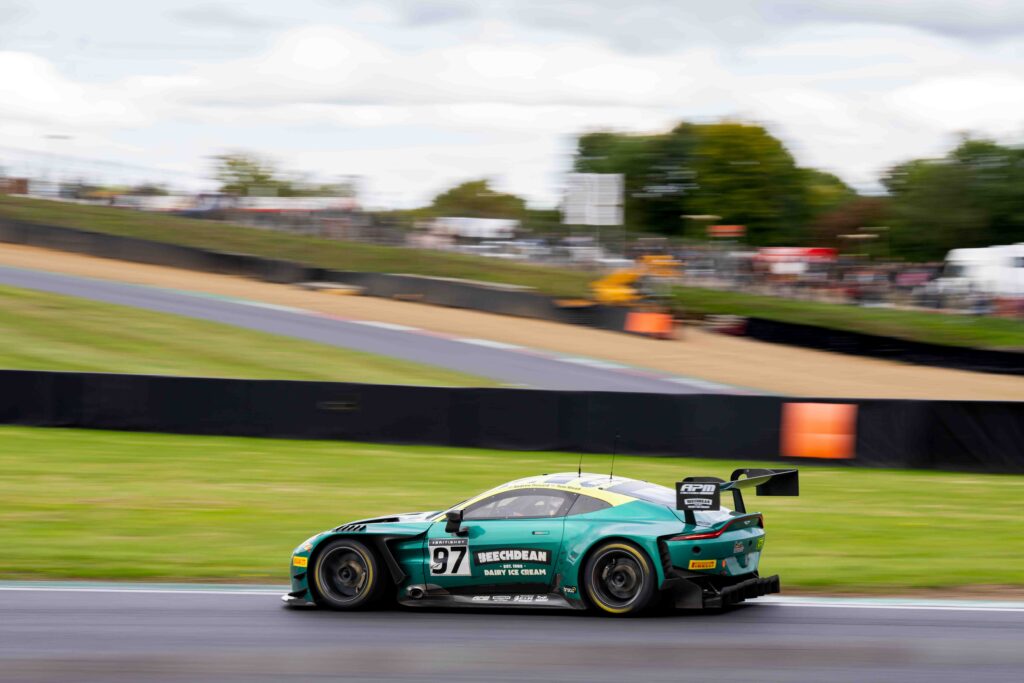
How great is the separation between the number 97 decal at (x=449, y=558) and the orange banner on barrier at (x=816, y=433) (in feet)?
26.3

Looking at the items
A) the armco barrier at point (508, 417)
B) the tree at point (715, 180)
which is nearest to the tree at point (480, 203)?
the tree at point (715, 180)

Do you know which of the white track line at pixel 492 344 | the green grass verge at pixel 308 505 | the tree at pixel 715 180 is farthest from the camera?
the tree at pixel 715 180

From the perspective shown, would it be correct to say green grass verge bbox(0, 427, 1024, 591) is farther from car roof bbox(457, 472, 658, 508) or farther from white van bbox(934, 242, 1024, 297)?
white van bbox(934, 242, 1024, 297)

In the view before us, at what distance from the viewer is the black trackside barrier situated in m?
26.2

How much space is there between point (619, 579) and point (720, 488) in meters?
0.83

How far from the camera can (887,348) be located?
27.9m

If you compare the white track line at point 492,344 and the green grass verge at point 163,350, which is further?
the white track line at point 492,344

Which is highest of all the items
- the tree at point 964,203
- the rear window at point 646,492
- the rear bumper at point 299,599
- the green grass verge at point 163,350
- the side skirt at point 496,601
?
the tree at point 964,203

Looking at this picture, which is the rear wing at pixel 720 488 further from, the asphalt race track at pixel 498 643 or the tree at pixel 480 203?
the tree at pixel 480 203

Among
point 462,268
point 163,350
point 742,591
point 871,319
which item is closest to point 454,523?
point 742,591

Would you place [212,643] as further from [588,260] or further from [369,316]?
[588,260]

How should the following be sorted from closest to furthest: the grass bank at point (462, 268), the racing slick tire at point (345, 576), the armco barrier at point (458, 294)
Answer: the racing slick tire at point (345, 576) < the armco barrier at point (458, 294) < the grass bank at point (462, 268)

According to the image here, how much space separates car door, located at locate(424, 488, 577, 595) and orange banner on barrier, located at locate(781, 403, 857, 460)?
7.81 meters

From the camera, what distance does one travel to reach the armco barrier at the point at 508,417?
14742mm
